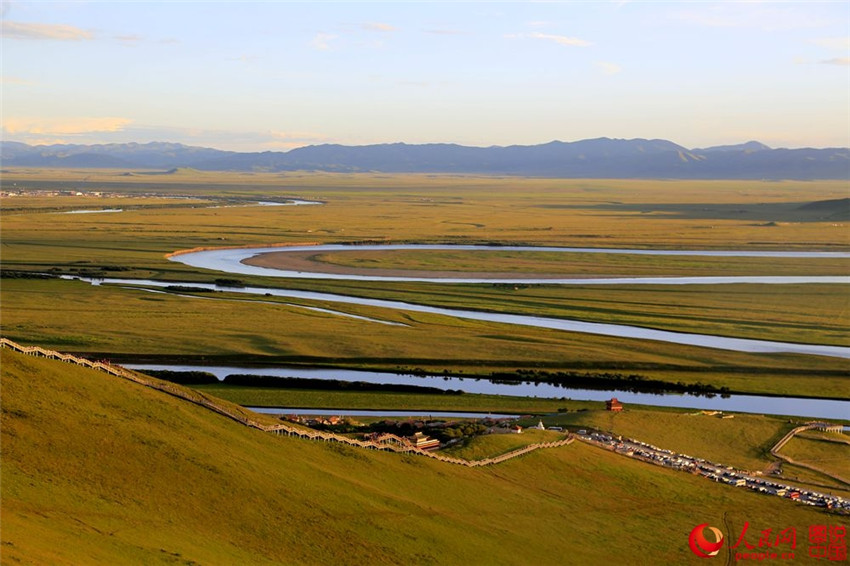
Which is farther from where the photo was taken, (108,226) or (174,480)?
(108,226)

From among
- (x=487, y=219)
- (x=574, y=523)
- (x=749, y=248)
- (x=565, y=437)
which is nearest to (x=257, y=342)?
(x=565, y=437)

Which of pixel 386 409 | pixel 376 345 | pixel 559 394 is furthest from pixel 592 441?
pixel 376 345

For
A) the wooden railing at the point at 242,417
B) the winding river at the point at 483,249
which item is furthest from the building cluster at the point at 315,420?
the winding river at the point at 483,249

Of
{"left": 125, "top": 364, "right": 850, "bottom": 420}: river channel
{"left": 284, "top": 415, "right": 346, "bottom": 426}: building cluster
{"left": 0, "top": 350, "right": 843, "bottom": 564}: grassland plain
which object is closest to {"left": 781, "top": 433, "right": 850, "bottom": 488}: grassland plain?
{"left": 0, "top": 350, "right": 843, "bottom": 564}: grassland plain

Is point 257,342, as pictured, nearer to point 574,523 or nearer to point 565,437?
point 565,437

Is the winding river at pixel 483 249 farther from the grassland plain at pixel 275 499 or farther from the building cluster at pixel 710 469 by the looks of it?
the grassland plain at pixel 275 499

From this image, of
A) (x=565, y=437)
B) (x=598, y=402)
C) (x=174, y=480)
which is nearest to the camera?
(x=174, y=480)

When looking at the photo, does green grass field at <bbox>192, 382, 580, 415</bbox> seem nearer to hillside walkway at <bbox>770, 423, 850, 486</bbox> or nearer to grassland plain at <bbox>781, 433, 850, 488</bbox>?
hillside walkway at <bbox>770, 423, 850, 486</bbox>
